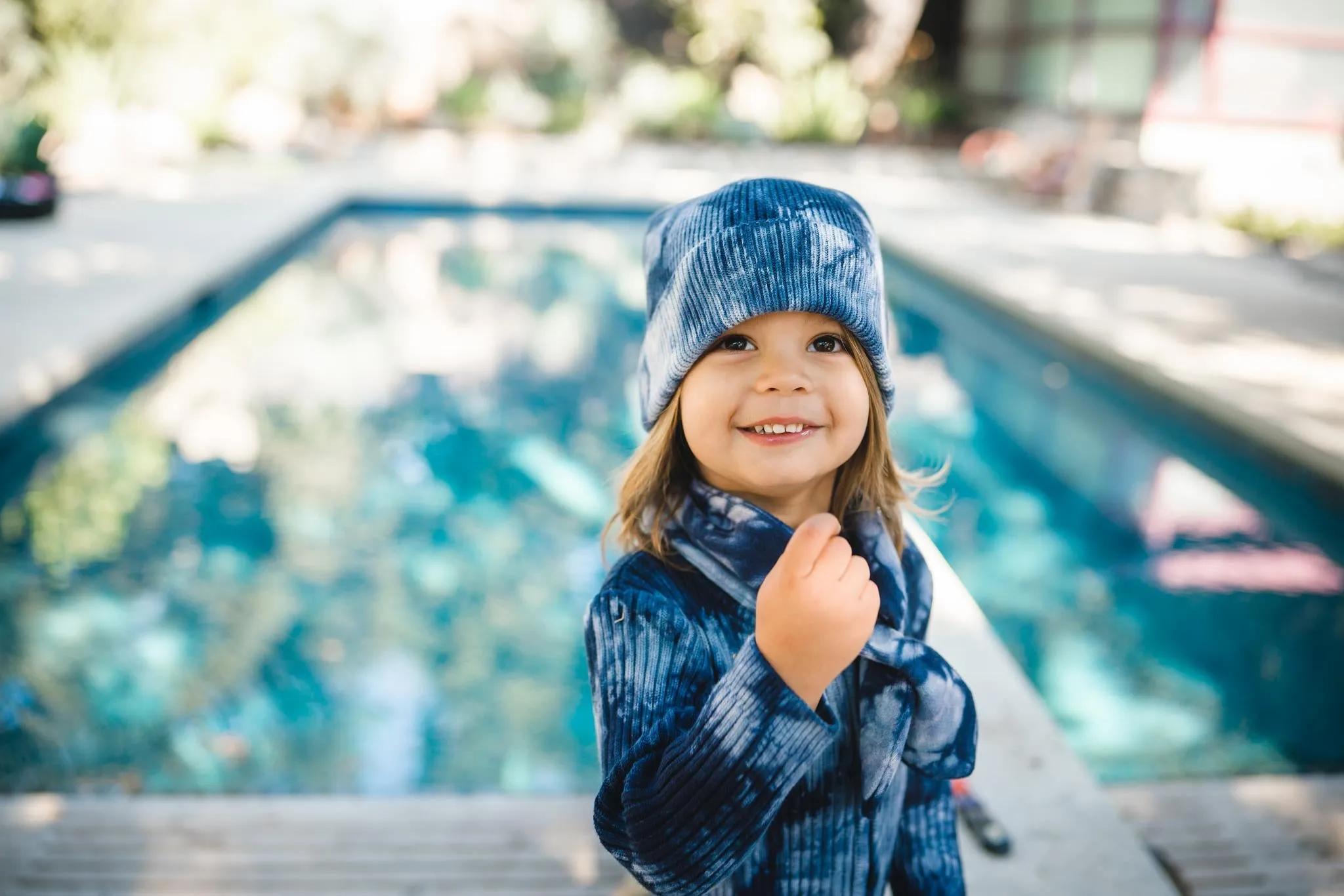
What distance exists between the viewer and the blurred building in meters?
12.1

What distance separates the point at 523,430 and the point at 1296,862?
4.10 meters

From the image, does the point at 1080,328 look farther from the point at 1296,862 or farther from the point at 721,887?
the point at 721,887

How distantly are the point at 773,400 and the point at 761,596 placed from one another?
0.25 meters

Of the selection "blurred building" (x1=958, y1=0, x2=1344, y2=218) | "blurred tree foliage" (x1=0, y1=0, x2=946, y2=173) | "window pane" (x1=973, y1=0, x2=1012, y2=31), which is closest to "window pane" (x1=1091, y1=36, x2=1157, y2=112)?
"blurred building" (x1=958, y1=0, x2=1344, y2=218)

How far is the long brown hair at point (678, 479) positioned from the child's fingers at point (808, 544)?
28cm

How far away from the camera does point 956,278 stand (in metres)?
8.25

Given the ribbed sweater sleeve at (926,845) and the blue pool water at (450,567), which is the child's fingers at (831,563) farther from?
the blue pool water at (450,567)

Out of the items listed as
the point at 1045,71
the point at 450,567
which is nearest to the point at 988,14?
the point at 1045,71

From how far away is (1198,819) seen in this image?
236 centimetres

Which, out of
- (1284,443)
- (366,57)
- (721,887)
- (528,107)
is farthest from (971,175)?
(721,887)

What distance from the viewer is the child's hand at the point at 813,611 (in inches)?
39.5

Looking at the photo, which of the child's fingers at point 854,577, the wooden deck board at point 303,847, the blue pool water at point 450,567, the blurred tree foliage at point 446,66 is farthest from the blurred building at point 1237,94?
the child's fingers at point 854,577

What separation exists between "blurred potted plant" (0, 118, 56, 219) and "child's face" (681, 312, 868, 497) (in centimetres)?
932

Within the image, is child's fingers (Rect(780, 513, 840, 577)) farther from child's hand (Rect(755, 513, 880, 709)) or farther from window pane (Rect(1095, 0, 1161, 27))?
window pane (Rect(1095, 0, 1161, 27))
